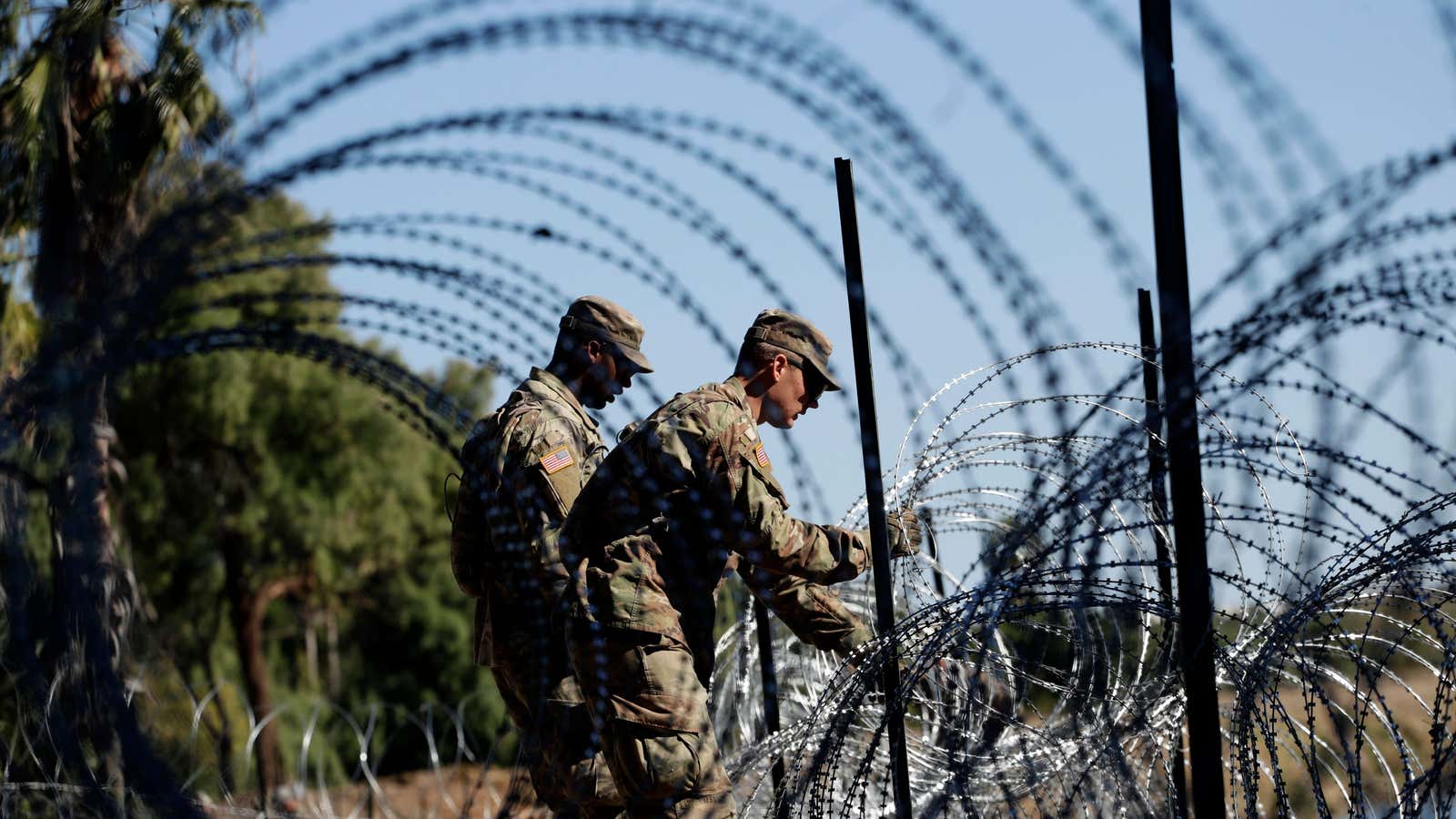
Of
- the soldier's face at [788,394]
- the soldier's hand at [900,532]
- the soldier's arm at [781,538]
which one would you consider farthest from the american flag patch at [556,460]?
the soldier's hand at [900,532]

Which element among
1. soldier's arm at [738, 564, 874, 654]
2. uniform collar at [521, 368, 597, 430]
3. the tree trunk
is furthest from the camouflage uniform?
the tree trunk

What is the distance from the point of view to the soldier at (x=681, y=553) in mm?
4680

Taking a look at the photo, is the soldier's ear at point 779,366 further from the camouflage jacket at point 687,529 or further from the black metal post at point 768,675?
the black metal post at point 768,675

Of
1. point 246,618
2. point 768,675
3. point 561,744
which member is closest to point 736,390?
point 768,675

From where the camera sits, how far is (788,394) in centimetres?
504

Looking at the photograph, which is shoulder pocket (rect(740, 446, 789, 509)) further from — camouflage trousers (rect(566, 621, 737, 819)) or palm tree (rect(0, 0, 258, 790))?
palm tree (rect(0, 0, 258, 790))

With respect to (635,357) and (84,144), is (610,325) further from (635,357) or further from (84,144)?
(84,144)

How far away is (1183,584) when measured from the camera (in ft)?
12.0

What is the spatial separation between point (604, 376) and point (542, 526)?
0.64 meters

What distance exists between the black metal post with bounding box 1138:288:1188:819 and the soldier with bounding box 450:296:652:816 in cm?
172

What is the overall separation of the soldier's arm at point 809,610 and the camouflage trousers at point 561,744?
0.69 m

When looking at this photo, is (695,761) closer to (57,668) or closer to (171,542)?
(57,668)

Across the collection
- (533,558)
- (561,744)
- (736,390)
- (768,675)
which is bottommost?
(561,744)

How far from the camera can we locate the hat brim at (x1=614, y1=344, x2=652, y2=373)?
5668mm
